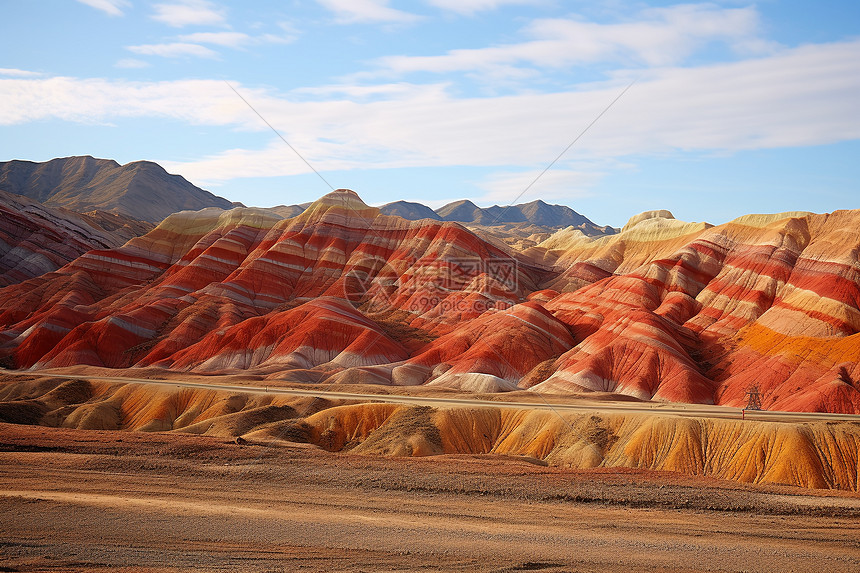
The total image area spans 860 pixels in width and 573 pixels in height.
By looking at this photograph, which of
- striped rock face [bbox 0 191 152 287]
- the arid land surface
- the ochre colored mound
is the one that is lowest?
the ochre colored mound

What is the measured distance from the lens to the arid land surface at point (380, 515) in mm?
25969

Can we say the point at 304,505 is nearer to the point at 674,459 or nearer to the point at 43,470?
the point at 43,470

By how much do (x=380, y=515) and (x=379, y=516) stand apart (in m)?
0.19

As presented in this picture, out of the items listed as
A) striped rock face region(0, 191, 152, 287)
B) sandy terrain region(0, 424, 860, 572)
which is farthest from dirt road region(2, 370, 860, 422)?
striped rock face region(0, 191, 152, 287)

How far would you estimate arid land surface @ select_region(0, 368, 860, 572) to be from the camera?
85.2 ft

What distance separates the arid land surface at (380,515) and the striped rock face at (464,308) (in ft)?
129

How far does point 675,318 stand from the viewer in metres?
99.7

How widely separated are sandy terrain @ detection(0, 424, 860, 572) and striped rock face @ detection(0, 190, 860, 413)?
3943 centimetres

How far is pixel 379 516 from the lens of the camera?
31359 mm

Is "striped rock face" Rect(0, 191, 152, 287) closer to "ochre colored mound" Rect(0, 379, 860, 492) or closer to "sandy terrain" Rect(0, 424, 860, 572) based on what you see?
"ochre colored mound" Rect(0, 379, 860, 492)

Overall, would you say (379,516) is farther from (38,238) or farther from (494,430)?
(38,238)

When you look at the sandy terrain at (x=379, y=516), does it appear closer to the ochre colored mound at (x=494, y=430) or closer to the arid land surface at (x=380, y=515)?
the arid land surface at (x=380, y=515)

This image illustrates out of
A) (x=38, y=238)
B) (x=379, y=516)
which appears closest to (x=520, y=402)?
(x=379, y=516)

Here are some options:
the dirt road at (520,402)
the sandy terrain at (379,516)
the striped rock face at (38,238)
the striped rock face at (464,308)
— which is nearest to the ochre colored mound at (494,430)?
the dirt road at (520,402)
